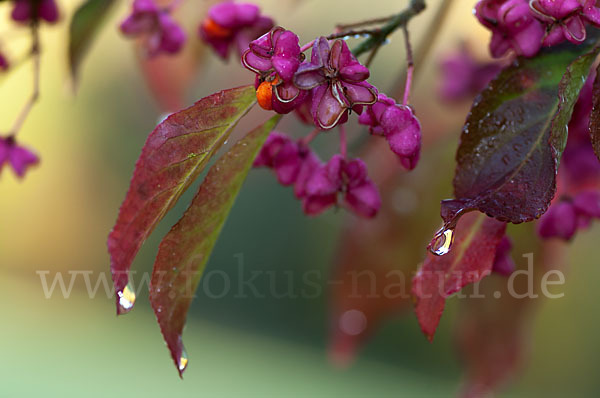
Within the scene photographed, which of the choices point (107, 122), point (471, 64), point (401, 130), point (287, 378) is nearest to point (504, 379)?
point (471, 64)

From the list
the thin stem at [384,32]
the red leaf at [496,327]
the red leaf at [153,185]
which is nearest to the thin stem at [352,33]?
the thin stem at [384,32]

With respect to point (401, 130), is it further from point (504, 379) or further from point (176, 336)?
point (504, 379)

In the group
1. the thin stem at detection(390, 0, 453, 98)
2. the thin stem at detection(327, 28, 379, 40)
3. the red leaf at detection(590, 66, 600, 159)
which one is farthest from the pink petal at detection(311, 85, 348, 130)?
the thin stem at detection(390, 0, 453, 98)

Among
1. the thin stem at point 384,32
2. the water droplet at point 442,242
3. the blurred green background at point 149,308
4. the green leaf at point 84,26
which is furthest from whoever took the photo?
the blurred green background at point 149,308

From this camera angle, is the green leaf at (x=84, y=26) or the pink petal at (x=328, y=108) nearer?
the pink petal at (x=328, y=108)

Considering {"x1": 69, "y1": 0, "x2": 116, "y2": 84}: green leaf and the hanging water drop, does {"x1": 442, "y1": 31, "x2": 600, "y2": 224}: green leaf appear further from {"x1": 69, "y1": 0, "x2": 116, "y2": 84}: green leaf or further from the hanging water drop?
{"x1": 69, "y1": 0, "x2": 116, "y2": 84}: green leaf

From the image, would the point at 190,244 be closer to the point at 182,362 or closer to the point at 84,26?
the point at 182,362

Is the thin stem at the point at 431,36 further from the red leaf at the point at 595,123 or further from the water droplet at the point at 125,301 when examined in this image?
the water droplet at the point at 125,301
